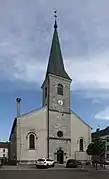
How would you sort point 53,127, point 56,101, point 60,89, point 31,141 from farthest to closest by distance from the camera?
point 60,89
point 56,101
point 53,127
point 31,141

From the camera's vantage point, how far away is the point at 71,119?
64.5 m

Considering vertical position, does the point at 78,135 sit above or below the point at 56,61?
below

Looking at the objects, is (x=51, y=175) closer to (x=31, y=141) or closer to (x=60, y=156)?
(x=31, y=141)

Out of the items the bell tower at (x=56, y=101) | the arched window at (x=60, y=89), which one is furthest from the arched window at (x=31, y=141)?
the arched window at (x=60, y=89)

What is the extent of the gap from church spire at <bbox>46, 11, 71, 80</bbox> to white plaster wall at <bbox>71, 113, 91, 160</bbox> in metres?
9.13

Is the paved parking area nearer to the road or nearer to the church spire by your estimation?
the road

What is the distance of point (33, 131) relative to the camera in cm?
6012

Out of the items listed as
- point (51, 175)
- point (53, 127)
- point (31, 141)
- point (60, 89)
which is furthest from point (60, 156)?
point (51, 175)

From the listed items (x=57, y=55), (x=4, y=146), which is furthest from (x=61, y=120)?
(x=4, y=146)

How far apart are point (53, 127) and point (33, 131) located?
4.14 metres

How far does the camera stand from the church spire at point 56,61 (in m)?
65.3

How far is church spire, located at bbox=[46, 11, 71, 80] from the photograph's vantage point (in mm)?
65312

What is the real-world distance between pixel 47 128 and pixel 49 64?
13.9 m

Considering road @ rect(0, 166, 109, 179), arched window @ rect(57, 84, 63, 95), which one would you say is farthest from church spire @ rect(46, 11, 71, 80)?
road @ rect(0, 166, 109, 179)
